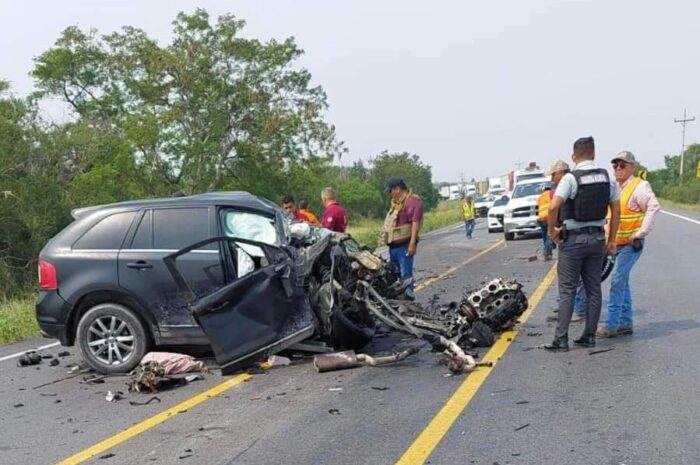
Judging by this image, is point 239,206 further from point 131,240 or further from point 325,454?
point 325,454

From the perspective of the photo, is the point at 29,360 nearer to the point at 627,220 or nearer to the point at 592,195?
the point at 592,195

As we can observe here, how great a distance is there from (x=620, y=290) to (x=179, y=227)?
455 cm

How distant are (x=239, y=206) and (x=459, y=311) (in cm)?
254

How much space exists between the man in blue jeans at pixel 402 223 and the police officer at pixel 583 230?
303 cm

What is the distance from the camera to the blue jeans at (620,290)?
7.30m

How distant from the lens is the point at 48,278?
6992 mm

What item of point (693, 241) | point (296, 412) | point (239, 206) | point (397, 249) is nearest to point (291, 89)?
point (693, 241)

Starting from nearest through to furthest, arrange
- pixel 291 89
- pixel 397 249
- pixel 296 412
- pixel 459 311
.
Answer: pixel 296 412, pixel 459 311, pixel 397 249, pixel 291 89

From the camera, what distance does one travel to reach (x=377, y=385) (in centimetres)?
599

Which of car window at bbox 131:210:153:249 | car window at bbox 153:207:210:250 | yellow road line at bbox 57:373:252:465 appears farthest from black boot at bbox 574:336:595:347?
car window at bbox 131:210:153:249

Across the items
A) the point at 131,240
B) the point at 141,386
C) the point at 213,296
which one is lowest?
the point at 141,386

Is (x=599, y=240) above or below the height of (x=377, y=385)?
above

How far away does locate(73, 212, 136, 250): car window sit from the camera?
7.07 meters

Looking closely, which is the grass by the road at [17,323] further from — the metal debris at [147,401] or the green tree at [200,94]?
the green tree at [200,94]
